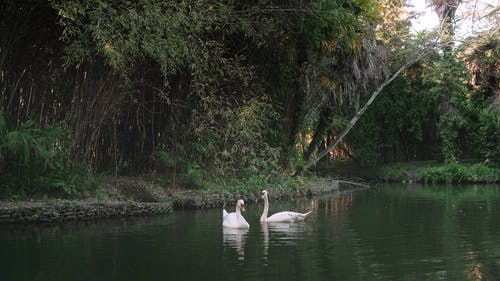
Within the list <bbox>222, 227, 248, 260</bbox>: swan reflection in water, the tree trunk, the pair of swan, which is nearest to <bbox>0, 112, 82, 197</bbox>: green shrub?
the pair of swan

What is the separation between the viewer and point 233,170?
58.5ft

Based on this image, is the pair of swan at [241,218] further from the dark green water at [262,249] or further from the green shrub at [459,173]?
the green shrub at [459,173]

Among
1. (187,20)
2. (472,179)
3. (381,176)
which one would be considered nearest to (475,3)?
(472,179)

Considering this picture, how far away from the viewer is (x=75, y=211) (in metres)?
13.5

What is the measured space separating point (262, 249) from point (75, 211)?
191 inches

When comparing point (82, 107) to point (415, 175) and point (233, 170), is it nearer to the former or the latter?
point (233, 170)

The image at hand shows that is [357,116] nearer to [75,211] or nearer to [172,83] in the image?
[172,83]

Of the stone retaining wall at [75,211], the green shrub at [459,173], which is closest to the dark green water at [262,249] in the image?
the stone retaining wall at [75,211]

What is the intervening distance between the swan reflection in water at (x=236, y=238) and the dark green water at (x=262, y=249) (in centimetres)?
2

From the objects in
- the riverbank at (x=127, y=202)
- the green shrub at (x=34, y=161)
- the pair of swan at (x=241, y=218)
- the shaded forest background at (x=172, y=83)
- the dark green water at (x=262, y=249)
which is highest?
the shaded forest background at (x=172, y=83)

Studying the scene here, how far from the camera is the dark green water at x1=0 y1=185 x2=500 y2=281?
325 inches

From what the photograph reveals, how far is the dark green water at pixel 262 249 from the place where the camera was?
8.26m

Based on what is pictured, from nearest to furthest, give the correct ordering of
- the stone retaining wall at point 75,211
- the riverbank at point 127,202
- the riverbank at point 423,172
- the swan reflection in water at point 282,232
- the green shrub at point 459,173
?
the swan reflection in water at point 282,232
the stone retaining wall at point 75,211
the riverbank at point 127,202
the green shrub at point 459,173
the riverbank at point 423,172

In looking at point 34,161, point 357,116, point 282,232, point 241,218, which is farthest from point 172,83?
point 357,116
